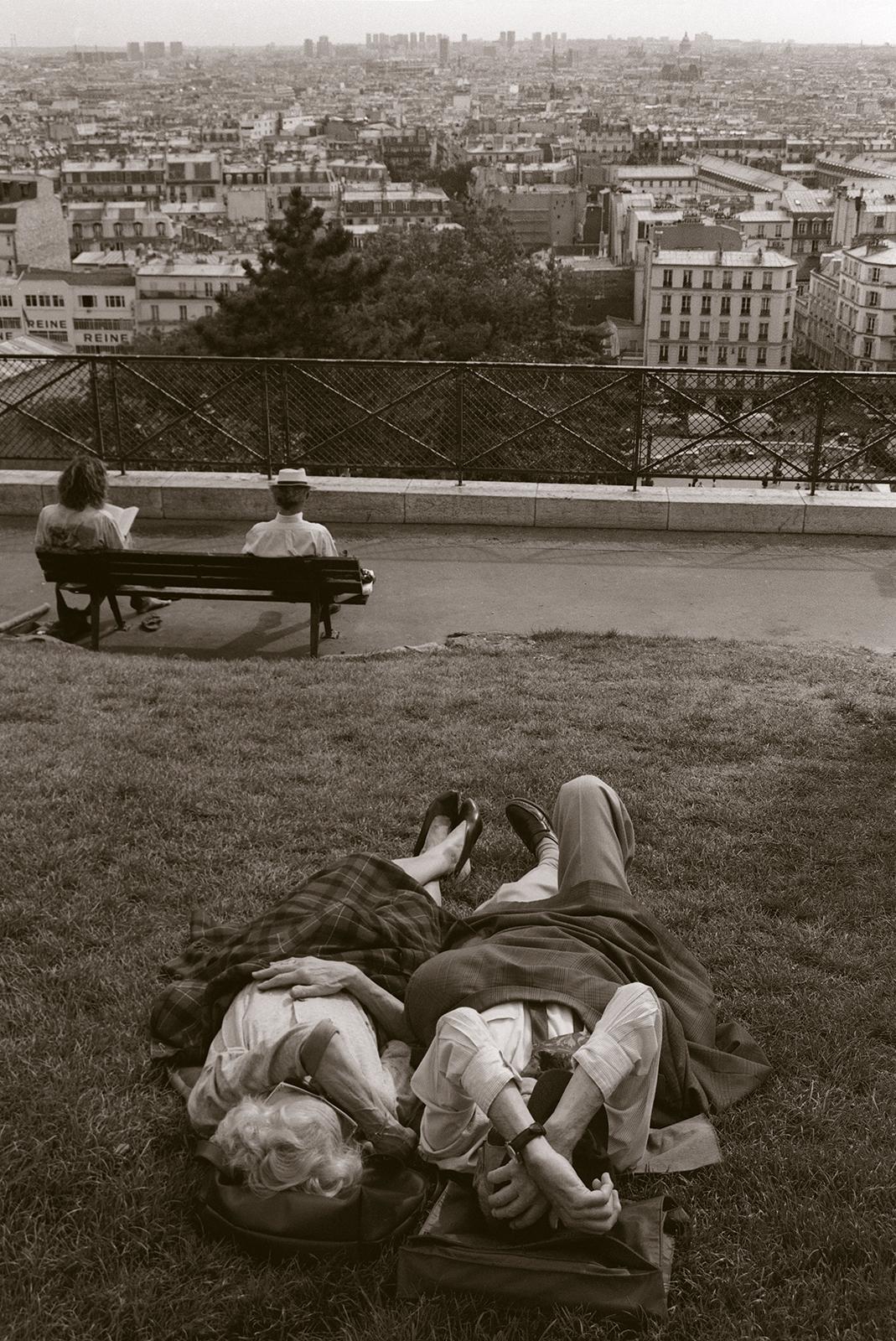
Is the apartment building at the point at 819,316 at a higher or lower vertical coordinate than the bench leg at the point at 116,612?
lower

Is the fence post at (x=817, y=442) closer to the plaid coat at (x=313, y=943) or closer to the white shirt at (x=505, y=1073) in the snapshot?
the plaid coat at (x=313, y=943)

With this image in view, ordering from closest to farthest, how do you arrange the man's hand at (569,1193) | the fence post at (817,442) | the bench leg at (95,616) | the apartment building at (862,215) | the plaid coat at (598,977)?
the man's hand at (569,1193) → the plaid coat at (598,977) → the bench leg at (95,616) → the fence post at (817,442) → the apartment building at (862,215)

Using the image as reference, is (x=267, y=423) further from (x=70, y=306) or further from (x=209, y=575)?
(x=70, y=306)

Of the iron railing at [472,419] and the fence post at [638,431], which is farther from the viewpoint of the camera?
the iron railing at [472,419]

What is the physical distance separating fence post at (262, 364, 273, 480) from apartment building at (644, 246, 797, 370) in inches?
3534

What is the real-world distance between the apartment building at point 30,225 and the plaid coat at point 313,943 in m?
122

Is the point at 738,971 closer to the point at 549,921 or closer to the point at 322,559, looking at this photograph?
the point at 549,921

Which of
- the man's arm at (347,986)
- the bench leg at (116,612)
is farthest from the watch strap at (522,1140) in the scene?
the bench leg at (116,612)

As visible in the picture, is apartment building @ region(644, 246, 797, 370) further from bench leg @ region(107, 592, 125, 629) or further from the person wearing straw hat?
bench leg @ region(107, 592, 125, 629)

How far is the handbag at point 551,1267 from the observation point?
8.64 ft

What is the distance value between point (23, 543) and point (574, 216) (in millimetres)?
165587

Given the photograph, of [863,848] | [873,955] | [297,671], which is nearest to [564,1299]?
[873,955]

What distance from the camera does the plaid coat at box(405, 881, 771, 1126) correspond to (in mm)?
3041

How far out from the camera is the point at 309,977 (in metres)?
3.14
